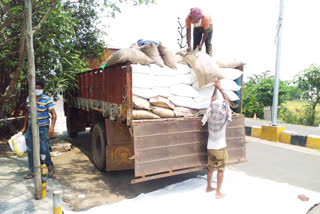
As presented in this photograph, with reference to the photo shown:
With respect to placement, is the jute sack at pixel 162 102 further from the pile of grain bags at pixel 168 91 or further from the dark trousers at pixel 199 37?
the dark trousers at pixel 199 37

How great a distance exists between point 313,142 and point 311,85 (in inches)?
350

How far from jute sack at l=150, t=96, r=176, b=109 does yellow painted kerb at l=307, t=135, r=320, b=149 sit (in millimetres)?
5180

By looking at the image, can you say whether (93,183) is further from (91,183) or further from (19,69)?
(19,69)

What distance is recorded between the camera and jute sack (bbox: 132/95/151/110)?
3758mm

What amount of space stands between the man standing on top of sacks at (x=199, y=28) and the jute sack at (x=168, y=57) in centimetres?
45

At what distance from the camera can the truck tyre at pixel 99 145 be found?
476 centimetres

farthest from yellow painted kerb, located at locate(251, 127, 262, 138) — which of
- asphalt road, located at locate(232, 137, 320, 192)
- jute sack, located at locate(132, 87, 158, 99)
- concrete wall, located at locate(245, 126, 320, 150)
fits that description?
jute sack, located at locate(132, 87, 158, 99)

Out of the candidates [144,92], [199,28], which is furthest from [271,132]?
[144,92]

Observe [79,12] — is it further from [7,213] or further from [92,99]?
[7,213]

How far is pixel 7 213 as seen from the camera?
3.04 metres

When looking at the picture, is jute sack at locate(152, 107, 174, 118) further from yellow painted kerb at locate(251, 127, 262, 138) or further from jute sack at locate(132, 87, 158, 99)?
yellow painted kerb at locate(251, 127, 262, 138)

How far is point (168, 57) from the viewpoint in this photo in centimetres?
424

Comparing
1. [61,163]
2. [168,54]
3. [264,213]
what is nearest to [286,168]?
[264,213]

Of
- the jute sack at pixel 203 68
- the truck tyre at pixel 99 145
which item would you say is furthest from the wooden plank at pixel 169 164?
the truck tyre at pixel 99 145
